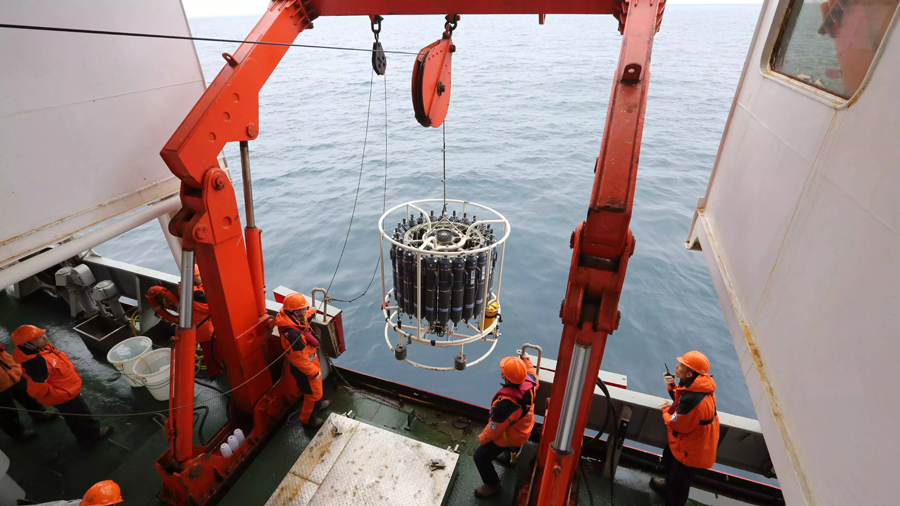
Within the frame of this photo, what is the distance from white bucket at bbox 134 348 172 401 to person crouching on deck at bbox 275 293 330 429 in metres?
1.87

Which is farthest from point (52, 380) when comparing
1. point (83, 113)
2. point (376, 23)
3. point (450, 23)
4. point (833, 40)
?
point (833, 40)

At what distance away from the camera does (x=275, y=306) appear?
19.9ft

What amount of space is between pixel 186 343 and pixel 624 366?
7.84m

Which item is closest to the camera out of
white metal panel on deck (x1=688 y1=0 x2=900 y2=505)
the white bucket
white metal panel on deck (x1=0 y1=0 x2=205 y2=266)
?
white metal panel on deck (x1=688 y1=0 x2=900 y2=505)

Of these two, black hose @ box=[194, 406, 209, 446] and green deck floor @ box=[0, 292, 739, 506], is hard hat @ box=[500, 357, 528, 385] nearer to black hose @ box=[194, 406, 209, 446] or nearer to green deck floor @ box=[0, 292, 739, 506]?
green deck floor @ box=[0, 292, 739, 506]

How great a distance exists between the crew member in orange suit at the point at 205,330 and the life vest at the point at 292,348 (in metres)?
1.19

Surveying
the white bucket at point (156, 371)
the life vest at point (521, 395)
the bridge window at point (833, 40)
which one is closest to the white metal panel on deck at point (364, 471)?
the life vest at point (521, 395)

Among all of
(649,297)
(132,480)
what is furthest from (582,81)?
(132,480)

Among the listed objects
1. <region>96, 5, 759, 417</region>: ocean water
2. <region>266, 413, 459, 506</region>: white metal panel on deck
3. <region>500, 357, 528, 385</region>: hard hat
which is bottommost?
<region>96, 5, 759, 417</region>: ocean water

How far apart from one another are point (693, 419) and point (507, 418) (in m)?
1.74

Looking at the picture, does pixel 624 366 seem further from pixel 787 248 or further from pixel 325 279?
pixel 325 279

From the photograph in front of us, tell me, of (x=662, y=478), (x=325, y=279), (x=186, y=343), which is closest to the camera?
(x=186, y=343)

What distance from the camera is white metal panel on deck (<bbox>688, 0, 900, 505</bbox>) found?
1609 mm

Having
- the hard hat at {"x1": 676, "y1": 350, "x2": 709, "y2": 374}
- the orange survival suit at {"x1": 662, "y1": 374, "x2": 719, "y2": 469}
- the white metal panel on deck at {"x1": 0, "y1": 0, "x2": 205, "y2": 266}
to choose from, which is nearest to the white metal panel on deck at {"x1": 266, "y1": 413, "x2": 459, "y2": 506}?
the orange survival suit at {"x1": 662, "y1": 374, "x2": 719, "y2": 469}
